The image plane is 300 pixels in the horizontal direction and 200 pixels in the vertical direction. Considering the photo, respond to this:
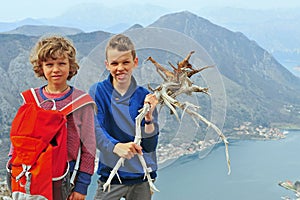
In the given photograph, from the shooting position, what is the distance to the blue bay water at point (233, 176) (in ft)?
52.5

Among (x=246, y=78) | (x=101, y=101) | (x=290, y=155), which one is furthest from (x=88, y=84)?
(x=246, y=78)

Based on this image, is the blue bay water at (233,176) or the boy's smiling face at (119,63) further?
the blue bay water at (233,176)

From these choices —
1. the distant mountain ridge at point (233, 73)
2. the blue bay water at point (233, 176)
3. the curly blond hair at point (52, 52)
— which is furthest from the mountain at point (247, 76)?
the curly blond hair at point (52, 52)

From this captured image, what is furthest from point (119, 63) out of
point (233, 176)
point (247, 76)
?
point (247, 76)

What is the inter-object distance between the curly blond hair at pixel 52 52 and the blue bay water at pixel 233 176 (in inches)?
513

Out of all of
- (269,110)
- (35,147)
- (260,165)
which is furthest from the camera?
(269,110)

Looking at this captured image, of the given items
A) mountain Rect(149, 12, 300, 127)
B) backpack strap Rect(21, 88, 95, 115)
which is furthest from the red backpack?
mountain Rect(149, 12, 300, 127)

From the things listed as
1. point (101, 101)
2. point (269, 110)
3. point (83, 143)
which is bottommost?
point (269, 110)

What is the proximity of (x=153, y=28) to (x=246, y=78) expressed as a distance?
43628 millimetres

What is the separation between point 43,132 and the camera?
0.97 meters

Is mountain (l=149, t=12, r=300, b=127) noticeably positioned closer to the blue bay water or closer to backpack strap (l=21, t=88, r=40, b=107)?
the blue bay water

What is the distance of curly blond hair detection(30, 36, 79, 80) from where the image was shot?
1.05 metres

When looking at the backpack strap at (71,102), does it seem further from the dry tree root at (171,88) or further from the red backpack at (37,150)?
the dry tree root at (171,88)

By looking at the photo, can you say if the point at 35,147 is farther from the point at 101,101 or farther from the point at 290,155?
the point at 290,155
